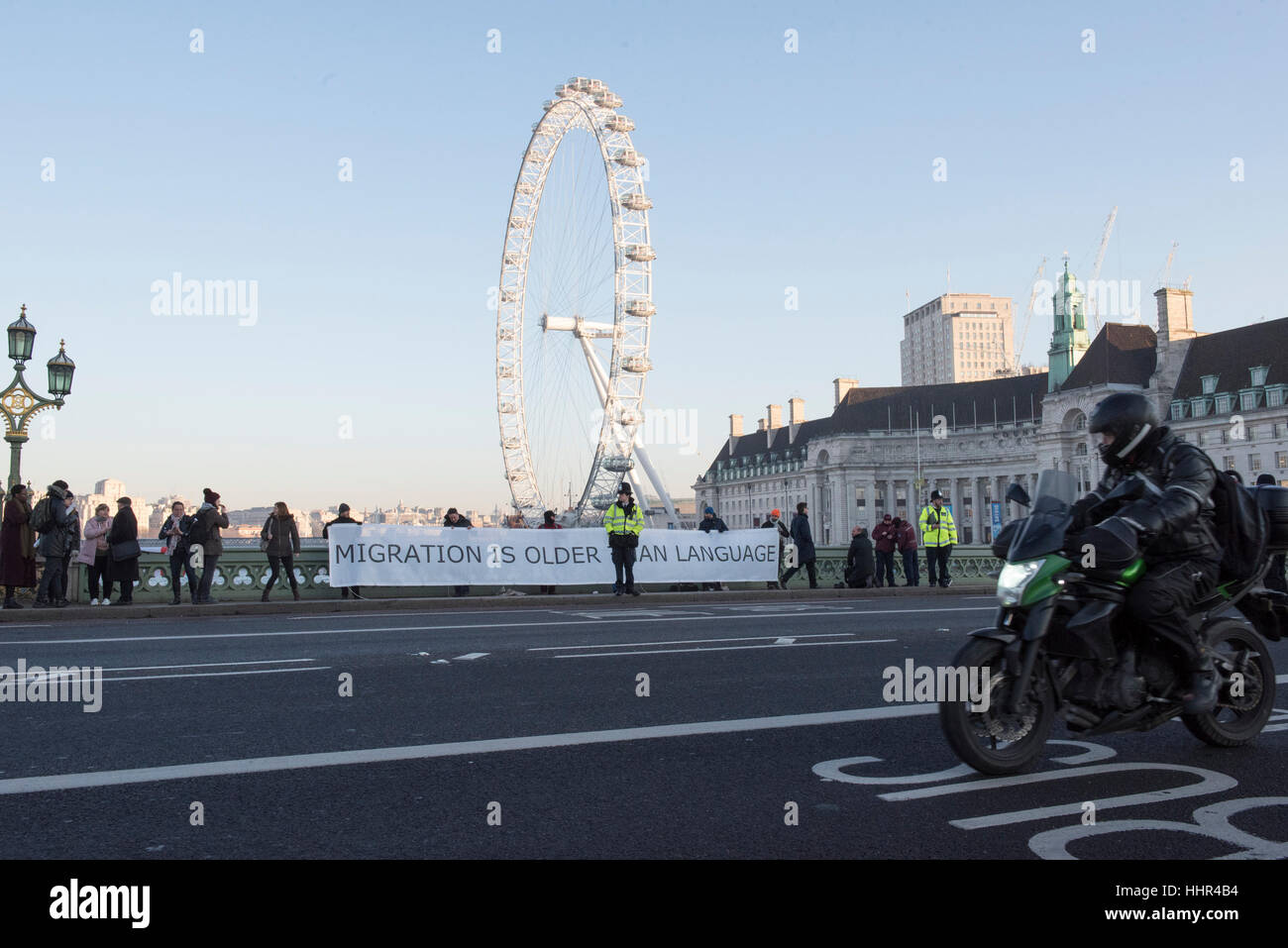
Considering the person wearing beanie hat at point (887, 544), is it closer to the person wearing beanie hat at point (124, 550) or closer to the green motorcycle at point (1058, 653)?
the person wearing beanie hat at point (124, 550)

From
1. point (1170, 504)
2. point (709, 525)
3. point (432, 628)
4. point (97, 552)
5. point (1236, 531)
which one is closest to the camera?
point (1170, 504)

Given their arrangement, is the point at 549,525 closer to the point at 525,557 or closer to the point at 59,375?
the point at 525,557

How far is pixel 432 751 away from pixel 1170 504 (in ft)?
13.2

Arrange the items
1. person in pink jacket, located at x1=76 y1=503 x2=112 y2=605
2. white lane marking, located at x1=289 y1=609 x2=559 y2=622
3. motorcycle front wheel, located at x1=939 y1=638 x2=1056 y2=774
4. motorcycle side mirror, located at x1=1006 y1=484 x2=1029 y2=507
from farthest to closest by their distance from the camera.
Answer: person in pink jacket, located at x1=76 y1=503 x2=112 y2=605 < white lane marking, located at x1=289 y1=609 x2=559 y2=622 < motorcycle side mirror, located at x1=1006 y1=484 x2=1029 y2=507 < motorcycle front wheel, located at x1=939 y1=638 x2=1056 y2=774

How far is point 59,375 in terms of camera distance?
19297 mm

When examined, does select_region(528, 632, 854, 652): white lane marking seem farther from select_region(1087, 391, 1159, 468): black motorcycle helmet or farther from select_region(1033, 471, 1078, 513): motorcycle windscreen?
select_region(1087, 391, 1159, 468): black motorcycle helmet

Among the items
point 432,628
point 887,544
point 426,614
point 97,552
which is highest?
point 97,552

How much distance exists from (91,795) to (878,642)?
8033mm

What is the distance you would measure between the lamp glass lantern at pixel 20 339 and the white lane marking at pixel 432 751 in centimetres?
1655

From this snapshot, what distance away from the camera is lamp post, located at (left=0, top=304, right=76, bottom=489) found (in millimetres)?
18750

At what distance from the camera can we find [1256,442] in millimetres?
92312

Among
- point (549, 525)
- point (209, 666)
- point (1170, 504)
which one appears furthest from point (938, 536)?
point (1170, 504)

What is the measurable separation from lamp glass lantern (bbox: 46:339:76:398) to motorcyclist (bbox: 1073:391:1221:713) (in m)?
18.9

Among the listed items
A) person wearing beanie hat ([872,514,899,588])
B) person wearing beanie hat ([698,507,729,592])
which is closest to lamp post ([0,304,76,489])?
person wearing beanie hat ([698,507,729,592])
